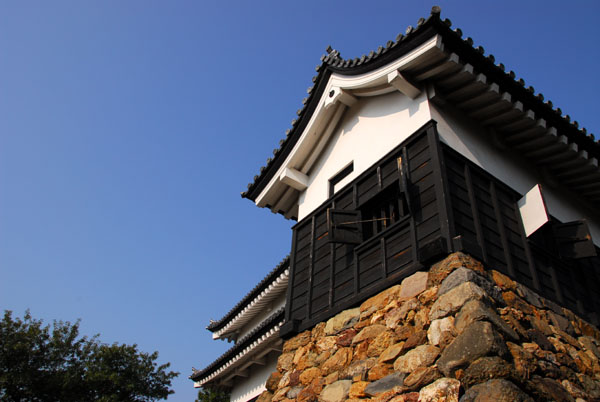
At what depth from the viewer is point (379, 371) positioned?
5.53 meters

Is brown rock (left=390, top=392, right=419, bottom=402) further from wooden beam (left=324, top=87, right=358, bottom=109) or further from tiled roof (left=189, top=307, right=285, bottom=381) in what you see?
→ wooden beam (left=324, top=87, right=358, bottom=109)

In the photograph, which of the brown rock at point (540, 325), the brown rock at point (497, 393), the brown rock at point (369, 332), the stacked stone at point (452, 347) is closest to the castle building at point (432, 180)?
the stacked stone at point (452, 347)

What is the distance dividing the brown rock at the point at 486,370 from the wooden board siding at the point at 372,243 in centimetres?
178

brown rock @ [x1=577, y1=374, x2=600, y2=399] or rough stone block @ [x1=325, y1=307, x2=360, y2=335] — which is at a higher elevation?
rough stone block @ [x1=325, y1=307, x2=360, y2=335]

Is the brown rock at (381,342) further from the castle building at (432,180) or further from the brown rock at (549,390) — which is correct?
the brown rock at (549,390)

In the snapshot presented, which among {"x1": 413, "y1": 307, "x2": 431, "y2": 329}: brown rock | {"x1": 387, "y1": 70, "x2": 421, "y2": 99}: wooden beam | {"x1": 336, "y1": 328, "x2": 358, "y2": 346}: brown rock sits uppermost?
{"x1": 387, "y1": 70, "x2": 421, "y2": 99}: wooden beam

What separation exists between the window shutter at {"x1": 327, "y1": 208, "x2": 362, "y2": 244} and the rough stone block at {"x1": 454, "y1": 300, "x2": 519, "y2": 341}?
2.52 metres

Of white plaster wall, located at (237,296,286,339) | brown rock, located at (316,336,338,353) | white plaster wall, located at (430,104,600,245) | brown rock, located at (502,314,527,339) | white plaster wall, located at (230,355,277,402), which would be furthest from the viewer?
white plaster wall, located at (237,296,286,339)

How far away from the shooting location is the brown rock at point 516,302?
18.3 ft

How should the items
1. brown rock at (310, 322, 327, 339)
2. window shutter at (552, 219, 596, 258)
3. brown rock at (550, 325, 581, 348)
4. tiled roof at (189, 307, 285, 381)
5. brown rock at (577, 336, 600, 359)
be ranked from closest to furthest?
brown rock at (550, 325, 581, 348), brown rock at (577, 336, 600, 359), brown rock at (310, 322, 327, 339), window shutter at (552, 219, 596, 258), tiled roof at (189, 307, 285, 381)

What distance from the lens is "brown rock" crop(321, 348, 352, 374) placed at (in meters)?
6.24

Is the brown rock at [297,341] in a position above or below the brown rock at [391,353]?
above

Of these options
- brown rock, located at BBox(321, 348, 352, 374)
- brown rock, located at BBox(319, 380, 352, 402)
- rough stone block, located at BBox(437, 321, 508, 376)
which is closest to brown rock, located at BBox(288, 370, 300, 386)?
brown rock, located at BBox(321, 348, 352, 374)

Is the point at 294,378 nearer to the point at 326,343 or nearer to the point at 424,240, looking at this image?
the point at 326,343
